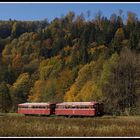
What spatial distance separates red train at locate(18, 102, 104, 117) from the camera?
214 ft

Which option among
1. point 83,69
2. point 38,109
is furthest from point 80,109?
point 83,69

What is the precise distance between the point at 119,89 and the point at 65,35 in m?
117

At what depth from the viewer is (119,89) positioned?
78500mm

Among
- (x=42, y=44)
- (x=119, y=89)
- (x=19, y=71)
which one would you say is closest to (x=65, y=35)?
(x=42, y=44)

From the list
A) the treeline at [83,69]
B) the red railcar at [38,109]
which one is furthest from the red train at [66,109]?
the treeline at [83,69]

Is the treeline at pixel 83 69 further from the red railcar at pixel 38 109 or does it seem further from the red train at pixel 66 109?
the red railcar at pixel 38 109

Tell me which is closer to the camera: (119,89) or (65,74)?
(119,89)

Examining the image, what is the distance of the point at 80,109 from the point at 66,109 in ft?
9.29

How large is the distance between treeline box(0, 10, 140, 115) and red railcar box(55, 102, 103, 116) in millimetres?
7064

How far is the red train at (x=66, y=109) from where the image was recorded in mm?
65188

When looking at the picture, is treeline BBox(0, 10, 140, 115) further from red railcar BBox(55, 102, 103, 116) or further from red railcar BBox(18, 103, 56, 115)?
red railcar BBox(18, 103, 56, 115)

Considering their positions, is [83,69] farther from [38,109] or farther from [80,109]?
[80,109]

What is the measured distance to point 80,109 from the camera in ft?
216

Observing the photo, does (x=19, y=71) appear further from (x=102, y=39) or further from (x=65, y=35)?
(x=102, y=39)
